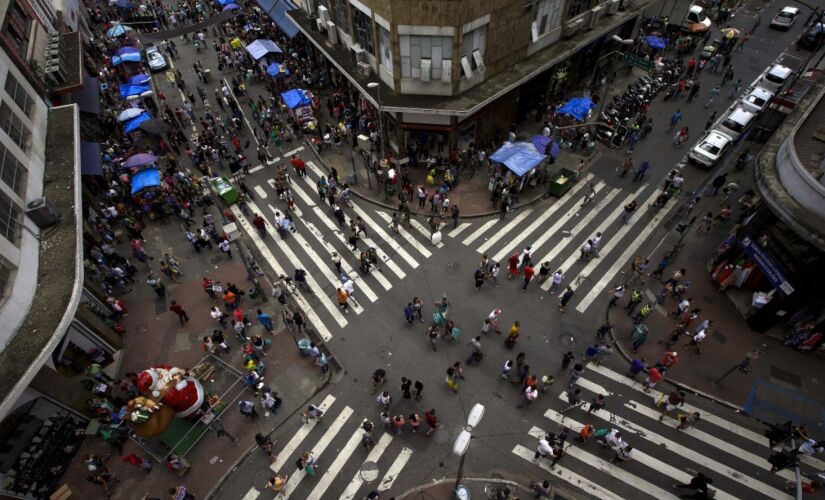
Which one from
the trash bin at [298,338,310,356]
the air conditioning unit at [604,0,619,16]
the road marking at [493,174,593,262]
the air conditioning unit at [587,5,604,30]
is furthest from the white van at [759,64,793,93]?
the trash bin at [298,338,310,356]

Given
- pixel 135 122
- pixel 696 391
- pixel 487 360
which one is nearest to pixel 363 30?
pixel 135 122

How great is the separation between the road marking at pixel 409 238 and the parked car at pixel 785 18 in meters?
44.5

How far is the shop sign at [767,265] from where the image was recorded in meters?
18.0

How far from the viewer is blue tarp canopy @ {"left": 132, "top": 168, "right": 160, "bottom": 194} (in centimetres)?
2475

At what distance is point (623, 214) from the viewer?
→ 1011 inches

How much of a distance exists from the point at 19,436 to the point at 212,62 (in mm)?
35965

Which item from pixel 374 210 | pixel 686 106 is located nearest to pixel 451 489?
pixel 374 210

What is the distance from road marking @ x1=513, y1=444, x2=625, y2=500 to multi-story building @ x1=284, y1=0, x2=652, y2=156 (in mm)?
17999

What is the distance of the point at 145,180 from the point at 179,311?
9630mm

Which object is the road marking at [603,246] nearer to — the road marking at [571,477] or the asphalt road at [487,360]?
the asphalt road at [487,360]

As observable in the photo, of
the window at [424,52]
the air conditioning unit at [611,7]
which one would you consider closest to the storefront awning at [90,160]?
the window at [424,52]

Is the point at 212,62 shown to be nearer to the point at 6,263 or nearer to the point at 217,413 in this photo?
the point at 6,263

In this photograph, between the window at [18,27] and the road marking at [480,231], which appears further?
the road marking at [480,231]

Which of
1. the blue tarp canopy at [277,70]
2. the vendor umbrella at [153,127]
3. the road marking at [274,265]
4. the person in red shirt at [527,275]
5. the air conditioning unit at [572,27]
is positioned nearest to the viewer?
the road marking at [274,265]
